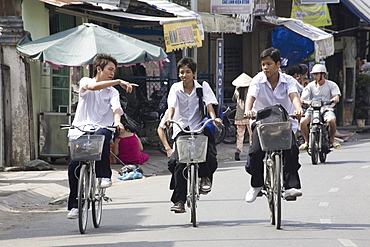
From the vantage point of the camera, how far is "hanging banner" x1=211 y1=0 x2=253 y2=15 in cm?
2016

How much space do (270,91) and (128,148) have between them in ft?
22.7

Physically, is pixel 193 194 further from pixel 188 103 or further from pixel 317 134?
pixel 317 134

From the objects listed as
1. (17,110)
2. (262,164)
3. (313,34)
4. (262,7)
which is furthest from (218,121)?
(262,7)

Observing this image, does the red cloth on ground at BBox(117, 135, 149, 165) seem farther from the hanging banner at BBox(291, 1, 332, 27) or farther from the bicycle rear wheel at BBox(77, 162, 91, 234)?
the hanging banner at BBox(291, 1, 332, 27)

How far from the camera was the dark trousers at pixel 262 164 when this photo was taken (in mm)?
7824

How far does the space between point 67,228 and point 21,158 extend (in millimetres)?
6457

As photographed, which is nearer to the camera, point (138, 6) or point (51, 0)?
point (51, 0)

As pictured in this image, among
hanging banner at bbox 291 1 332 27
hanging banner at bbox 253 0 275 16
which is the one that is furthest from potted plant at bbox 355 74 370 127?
hanging banner at bbox 253 0 275 16

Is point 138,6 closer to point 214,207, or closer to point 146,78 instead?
point 146,78

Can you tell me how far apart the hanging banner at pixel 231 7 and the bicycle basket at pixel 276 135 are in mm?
12924

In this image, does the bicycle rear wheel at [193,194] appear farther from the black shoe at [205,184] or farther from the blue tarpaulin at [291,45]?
the blue tarpaulin at [291,45]

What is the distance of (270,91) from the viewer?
815 cm

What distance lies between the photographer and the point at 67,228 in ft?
27.3

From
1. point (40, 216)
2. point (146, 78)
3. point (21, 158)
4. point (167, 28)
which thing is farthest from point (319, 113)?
point (40, 216)
